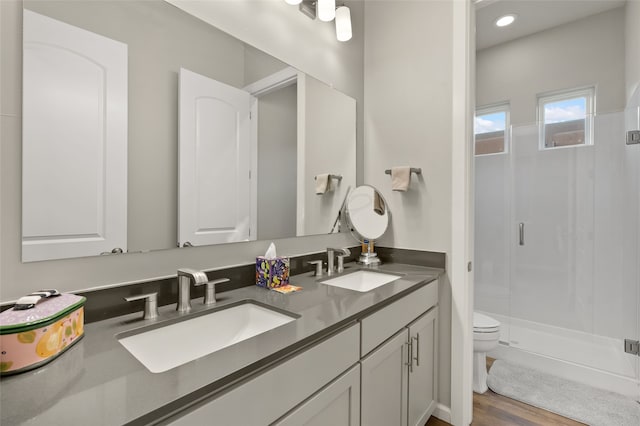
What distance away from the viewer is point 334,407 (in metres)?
0.95

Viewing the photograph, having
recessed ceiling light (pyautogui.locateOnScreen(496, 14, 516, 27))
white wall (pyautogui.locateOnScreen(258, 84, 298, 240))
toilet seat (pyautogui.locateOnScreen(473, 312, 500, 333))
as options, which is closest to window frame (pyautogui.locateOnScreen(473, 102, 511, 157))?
recessed ceiling light (pyautogui.locateOnScreen(496, 14, 516, 27))

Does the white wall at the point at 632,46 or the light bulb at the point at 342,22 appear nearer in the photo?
the light bulb at the point at 342,22

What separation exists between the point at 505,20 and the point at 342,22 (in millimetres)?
2070

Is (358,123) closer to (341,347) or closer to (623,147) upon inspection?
(341,347)

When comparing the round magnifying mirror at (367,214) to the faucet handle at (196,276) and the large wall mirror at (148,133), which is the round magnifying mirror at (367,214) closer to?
the large wall mirror at (148,133)

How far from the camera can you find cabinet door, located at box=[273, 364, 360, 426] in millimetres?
812

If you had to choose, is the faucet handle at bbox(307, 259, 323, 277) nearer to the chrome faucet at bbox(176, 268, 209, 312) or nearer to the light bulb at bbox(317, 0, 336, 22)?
the chrome faucet at bbox(176, 268, 209, 312)

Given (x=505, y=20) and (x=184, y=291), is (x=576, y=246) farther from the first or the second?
(x=184, y=291)

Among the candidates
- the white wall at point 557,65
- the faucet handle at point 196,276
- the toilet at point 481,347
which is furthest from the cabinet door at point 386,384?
the white wall at point 557,65

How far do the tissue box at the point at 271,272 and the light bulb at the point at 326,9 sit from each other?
134 centimetres

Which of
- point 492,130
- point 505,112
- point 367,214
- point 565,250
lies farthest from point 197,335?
point 505,112

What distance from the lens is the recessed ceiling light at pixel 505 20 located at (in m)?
2.78

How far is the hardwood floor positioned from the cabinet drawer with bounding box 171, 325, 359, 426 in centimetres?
121

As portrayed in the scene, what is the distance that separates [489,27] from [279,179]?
2.90 m
